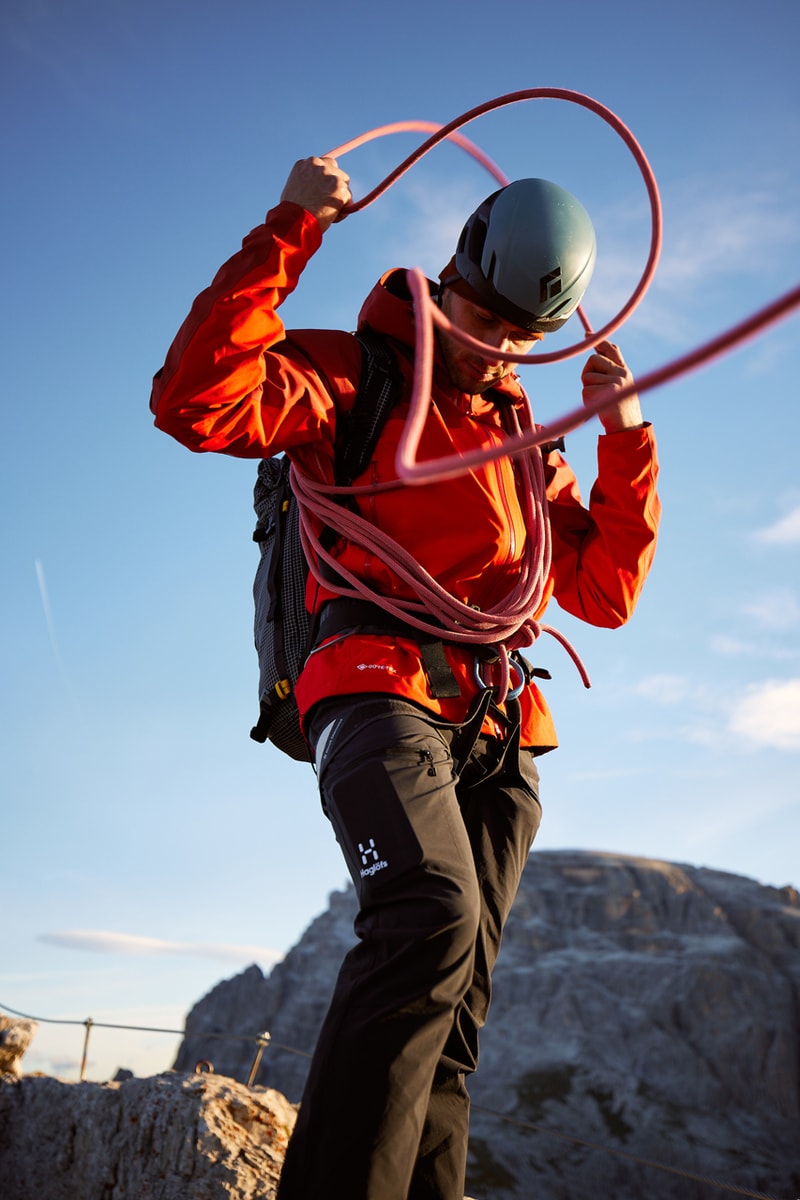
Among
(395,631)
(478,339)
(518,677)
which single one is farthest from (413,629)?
(478,339)

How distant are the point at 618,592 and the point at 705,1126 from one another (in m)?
88.5

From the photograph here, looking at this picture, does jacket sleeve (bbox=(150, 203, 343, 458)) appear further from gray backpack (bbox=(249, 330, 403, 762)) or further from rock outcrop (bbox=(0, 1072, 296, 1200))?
rock outcrop (bbox=(0, 1072, 296, 1200))

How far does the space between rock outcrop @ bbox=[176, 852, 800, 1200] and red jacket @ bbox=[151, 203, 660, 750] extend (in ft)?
218

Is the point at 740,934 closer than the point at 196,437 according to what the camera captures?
No

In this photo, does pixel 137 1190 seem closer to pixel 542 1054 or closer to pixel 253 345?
pixel 253 345

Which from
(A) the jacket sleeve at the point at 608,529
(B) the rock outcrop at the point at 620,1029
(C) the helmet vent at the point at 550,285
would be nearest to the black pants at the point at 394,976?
(A) the jacket sleeve at the point at 608,529

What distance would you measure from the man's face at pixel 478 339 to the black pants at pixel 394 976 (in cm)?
142

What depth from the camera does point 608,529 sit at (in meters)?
4.03

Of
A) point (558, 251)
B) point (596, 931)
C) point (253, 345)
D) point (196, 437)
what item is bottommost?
point (196, 437)

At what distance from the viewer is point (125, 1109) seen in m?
5.50

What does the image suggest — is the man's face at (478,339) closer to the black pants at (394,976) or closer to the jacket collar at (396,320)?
the jacket collar at (396,320)

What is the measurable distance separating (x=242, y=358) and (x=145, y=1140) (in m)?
4.41

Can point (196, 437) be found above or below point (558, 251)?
below

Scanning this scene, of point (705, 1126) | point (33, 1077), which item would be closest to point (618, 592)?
point (33, 1077)
